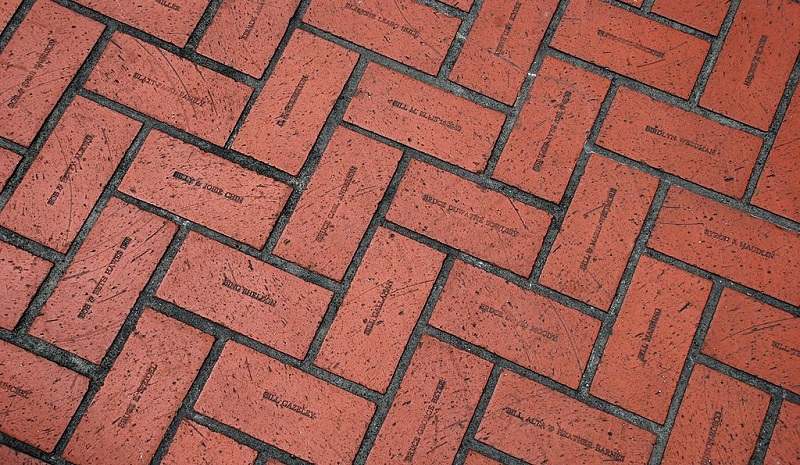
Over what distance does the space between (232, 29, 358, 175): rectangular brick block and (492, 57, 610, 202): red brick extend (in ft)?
2.14

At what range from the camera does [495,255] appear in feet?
8.86

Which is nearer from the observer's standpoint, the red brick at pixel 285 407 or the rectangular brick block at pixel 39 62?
the red brick at pixel 285 407

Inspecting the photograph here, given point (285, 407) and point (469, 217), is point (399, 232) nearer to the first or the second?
point (469, 217)

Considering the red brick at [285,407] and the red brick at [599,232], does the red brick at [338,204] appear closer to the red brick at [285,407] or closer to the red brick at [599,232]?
the red brick at [285,407]

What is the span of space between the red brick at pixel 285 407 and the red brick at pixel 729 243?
1194 millimetres

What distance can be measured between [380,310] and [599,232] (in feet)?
2.62

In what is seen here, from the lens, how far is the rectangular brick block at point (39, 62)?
107 inches

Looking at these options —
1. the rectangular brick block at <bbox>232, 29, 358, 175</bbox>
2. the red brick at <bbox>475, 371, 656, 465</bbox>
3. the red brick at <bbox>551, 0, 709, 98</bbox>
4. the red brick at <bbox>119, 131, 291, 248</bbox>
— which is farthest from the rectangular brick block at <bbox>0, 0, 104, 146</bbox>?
the red brick at <bbox>475, 371, 656, 465</bbox>

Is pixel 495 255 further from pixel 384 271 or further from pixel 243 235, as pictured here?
pixel 243 235

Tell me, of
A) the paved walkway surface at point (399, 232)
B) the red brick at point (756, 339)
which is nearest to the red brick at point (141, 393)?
the paved walkway surface at point (399, 232)

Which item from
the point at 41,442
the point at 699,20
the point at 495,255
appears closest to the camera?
the point at 41,442

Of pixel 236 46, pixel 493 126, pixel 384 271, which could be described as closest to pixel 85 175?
pixel 236 46

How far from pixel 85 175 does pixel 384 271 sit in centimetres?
107

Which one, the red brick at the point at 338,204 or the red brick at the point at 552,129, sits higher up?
the red brick at the point at 552,129
